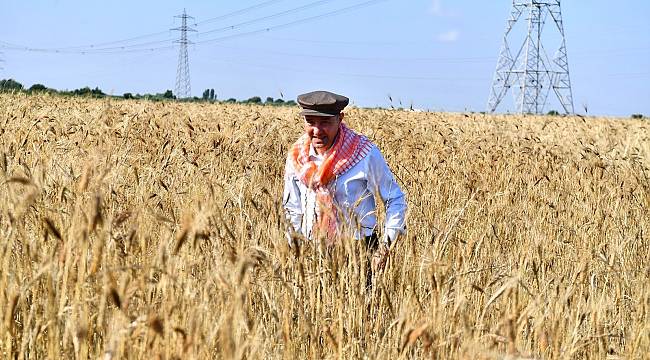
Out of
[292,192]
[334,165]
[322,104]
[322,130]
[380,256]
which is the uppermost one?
[322,104]

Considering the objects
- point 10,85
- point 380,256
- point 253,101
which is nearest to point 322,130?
point 380,256

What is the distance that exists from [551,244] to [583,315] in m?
2.04

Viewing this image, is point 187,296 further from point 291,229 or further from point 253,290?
point 253,290

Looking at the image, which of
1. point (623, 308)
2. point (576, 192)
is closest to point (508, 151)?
point (576, 192)

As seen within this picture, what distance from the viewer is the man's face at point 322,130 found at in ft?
9.88

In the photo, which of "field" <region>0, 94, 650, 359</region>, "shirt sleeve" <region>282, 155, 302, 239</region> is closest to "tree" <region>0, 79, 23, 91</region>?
"field" <region>0, 94, 650, 359</region>

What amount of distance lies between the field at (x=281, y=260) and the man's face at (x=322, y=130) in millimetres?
357

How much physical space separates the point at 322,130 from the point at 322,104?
0.45 ft

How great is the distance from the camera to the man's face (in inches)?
119

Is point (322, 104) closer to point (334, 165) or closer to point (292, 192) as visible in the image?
point (334, 165)

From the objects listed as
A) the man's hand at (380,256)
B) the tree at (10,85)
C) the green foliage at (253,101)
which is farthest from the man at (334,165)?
the green foliage at (253,101)

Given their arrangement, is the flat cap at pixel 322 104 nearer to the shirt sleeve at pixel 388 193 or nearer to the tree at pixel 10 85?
the shirt sleeve at pixel 388 193

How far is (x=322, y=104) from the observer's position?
2930 mm

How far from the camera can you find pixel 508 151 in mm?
7039
